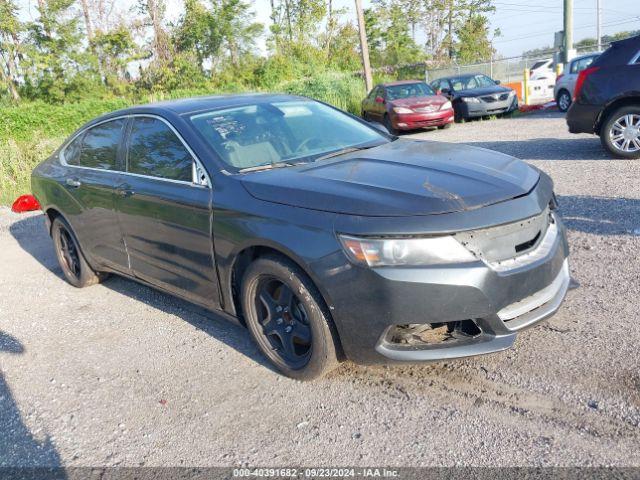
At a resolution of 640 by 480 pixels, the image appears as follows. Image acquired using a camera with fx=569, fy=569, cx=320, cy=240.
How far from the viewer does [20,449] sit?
301cm

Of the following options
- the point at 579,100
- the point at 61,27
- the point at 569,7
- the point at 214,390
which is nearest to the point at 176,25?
the point at 61,27

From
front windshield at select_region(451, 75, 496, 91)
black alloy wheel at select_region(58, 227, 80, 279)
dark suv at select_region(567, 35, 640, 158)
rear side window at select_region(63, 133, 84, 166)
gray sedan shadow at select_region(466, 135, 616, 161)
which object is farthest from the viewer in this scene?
front windshield at select_region(451, 75, 496, 91)

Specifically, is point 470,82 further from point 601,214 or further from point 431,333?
point 431,333

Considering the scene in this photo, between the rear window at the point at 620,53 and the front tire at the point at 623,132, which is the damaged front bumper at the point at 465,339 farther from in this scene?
the rear window at the point at 620,53

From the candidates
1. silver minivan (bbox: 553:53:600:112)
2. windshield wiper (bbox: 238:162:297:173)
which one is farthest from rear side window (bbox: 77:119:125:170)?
silver minivan (bbox: 553:53:600:112)

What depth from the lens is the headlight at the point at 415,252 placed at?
2.73 metres

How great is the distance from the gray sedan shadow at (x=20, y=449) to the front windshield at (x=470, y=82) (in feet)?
54.5

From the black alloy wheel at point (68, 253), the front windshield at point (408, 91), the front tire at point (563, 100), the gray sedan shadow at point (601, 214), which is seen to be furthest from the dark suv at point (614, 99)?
the front windshield at point (408, 91)

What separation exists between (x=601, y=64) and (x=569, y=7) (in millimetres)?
13735

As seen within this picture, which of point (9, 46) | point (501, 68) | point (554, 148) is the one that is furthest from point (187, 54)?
point (554, 148)

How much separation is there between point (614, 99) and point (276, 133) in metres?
6.17

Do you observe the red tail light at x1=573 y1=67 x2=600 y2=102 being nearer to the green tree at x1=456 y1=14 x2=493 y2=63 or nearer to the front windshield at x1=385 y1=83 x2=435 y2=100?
the front windshield at x1=385 y1=83 x2=435 y2=100

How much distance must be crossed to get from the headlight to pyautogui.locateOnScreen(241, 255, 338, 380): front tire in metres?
0.43

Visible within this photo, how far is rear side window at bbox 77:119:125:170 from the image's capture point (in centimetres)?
456
